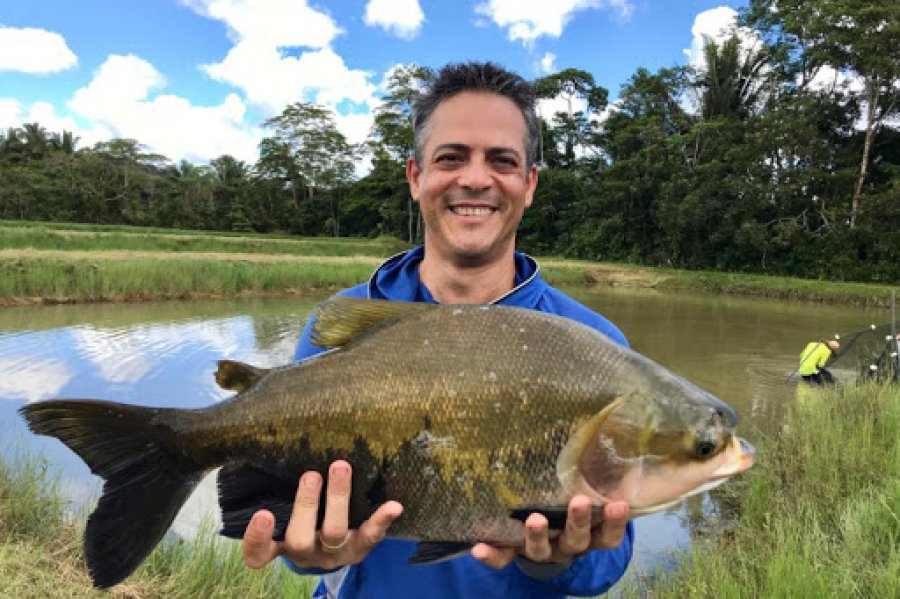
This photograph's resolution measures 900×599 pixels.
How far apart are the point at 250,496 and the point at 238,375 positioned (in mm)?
344

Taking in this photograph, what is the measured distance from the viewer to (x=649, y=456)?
5.02ft

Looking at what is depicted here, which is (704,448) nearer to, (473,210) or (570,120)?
(473,210)

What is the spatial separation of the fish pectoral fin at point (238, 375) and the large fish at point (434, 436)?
14 mm

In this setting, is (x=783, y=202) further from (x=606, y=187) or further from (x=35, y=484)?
(x=35, y=484)

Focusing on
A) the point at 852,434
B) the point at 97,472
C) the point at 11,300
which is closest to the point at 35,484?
the point at 97,472

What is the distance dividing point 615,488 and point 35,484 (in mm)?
4930

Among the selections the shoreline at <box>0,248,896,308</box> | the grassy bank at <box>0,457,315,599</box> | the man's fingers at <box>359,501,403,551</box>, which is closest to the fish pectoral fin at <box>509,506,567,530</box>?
the man's fingers at <box>359,501,403,551</box>

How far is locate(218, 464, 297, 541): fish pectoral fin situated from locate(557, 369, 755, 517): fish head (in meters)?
0.78

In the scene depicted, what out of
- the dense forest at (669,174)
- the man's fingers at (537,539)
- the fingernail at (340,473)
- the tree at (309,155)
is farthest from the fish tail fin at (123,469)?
the tree at (309,155)

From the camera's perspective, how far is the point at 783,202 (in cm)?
3444

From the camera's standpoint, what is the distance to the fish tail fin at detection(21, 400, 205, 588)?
61.5 inches

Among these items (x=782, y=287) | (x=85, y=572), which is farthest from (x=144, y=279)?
(x=782, y=287)

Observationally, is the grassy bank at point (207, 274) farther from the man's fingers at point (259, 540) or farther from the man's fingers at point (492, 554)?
the man's fingers at point (492, 554)

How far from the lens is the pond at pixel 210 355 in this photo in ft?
21.2
